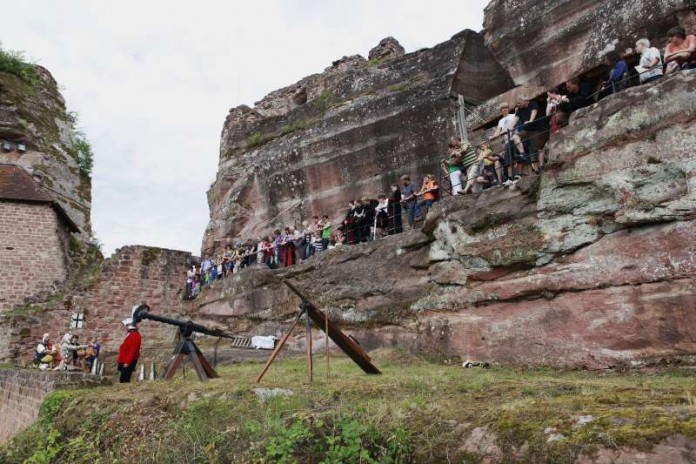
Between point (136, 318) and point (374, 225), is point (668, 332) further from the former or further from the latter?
point (136, 318)

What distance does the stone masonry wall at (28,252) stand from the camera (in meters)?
20.9

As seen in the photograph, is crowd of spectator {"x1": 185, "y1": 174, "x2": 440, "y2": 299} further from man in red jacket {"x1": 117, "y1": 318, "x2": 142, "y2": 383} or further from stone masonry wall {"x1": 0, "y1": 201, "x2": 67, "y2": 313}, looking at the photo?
stone masonry wall {"x1": 0, "y1": 201, "x2": 67, "y2": 313}

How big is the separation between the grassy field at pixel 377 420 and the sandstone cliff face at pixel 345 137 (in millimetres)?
8748

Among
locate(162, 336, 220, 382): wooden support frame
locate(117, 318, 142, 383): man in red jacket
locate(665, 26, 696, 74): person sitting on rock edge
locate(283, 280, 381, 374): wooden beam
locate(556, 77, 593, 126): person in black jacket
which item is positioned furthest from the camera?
locate(117, 318, 142, 383): man in red jacket

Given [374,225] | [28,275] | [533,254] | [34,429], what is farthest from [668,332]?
[28,275]

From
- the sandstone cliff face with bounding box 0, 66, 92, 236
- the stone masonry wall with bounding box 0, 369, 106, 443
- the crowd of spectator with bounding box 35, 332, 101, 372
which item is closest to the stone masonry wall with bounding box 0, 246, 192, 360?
the crowd of spectator with bounding box 35, 332, 101, 372

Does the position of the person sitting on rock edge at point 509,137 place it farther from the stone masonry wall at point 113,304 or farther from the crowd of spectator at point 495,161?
the stone masonry wall at point 113,304

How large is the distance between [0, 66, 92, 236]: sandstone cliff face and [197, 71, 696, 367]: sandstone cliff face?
74.0 ft

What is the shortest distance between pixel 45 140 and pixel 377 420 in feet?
93.9

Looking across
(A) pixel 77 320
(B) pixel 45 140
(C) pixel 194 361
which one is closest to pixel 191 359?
(C) pixel 194 361

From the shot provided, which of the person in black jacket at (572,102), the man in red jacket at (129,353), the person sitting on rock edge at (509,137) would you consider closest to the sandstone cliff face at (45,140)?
the man in red jacket at (129,353)

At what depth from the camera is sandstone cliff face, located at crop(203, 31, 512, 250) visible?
15.8m

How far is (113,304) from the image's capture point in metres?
21.0

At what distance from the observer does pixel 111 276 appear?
2134cm
